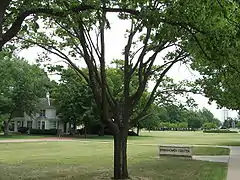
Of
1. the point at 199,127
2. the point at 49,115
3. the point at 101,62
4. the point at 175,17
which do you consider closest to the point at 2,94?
the point at 49,115

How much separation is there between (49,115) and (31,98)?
16780 millimetres

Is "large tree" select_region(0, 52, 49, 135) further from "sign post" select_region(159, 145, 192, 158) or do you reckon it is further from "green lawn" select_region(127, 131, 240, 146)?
"sign post" select_region(159, 145, 192, 158)

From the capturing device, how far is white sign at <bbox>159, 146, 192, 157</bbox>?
22.7 m

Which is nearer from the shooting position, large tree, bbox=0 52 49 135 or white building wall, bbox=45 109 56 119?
large tree, bbox=0 52 49 135

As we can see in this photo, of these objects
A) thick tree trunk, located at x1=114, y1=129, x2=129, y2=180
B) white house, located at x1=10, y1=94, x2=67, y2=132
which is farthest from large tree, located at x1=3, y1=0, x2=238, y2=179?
white house, located at x1=10, y1=94, x2=67, y2=132

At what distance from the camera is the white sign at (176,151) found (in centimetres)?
2266

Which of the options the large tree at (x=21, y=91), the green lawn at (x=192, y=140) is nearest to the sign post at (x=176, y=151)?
the green lawn at (x=192, y=140)

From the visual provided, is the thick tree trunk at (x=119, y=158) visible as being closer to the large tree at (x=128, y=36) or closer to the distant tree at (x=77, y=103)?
the large tree at (x=128, y=36)

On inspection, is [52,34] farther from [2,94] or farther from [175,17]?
[2,94]

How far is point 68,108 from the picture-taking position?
59344 mm

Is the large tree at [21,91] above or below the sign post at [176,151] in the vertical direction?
above


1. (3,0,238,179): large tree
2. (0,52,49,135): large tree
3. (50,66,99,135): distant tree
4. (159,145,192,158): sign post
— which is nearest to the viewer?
(3,0,238,179): large tree

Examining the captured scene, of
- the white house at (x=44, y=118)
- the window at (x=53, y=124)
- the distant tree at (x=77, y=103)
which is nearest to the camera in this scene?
the distant tree at (x=77, y=103)

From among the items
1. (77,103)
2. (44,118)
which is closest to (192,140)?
(77,103)
